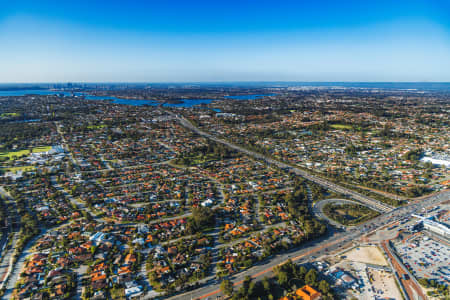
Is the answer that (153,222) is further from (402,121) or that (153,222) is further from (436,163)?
(402,121)

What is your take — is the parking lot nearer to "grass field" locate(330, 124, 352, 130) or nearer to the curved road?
the curved road

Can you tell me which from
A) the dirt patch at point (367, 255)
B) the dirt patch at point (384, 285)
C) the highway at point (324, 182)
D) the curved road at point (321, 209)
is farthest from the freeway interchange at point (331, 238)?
the dirt patch at point (384, 285)

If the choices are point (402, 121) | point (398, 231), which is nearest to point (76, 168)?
point (398, 231)

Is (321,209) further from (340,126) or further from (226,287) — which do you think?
(340,126)

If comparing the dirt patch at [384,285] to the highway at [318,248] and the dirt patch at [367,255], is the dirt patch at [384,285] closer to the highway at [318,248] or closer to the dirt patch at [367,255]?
the dirt patch at [367,255]

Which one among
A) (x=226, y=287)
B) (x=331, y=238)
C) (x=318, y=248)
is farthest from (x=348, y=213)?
(x=226, y=287)

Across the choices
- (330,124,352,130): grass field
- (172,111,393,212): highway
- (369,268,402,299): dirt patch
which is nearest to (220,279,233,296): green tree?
(369,268,402,299): dirt patch

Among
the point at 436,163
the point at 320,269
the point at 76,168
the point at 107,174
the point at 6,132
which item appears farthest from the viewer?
the point at 6,132
